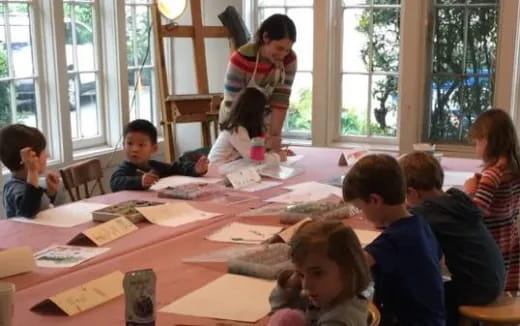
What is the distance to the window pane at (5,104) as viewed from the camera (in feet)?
12.5

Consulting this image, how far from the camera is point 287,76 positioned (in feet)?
11.9

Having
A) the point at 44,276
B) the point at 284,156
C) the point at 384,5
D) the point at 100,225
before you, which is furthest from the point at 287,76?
the point at 44,276

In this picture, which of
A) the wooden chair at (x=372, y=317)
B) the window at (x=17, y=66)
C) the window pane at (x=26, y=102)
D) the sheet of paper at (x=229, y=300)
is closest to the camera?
the wooden chair at (x=372, y=317)

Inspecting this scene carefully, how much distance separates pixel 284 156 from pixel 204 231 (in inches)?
50.1

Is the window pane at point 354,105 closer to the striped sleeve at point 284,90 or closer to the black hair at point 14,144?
the striped sleeve at point 284,90

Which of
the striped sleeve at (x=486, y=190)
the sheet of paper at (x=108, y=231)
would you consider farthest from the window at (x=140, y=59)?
the striped sleeve at (x=486, y=190)

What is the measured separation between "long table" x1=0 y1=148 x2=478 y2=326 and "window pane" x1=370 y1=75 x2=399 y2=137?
2371 millimetres

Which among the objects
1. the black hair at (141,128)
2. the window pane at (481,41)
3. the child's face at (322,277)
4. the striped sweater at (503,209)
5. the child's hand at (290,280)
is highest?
the window pane at (481,41)

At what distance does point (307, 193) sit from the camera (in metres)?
2.77

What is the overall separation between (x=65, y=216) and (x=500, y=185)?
1.61 m

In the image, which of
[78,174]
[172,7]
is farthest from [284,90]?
[78,174]

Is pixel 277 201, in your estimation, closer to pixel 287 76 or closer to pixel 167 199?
pixel 167 199

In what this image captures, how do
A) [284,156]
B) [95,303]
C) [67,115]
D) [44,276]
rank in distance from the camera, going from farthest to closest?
[67,115], [284,156], [44,276], [95,303]

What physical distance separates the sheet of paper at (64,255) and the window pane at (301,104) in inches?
122
